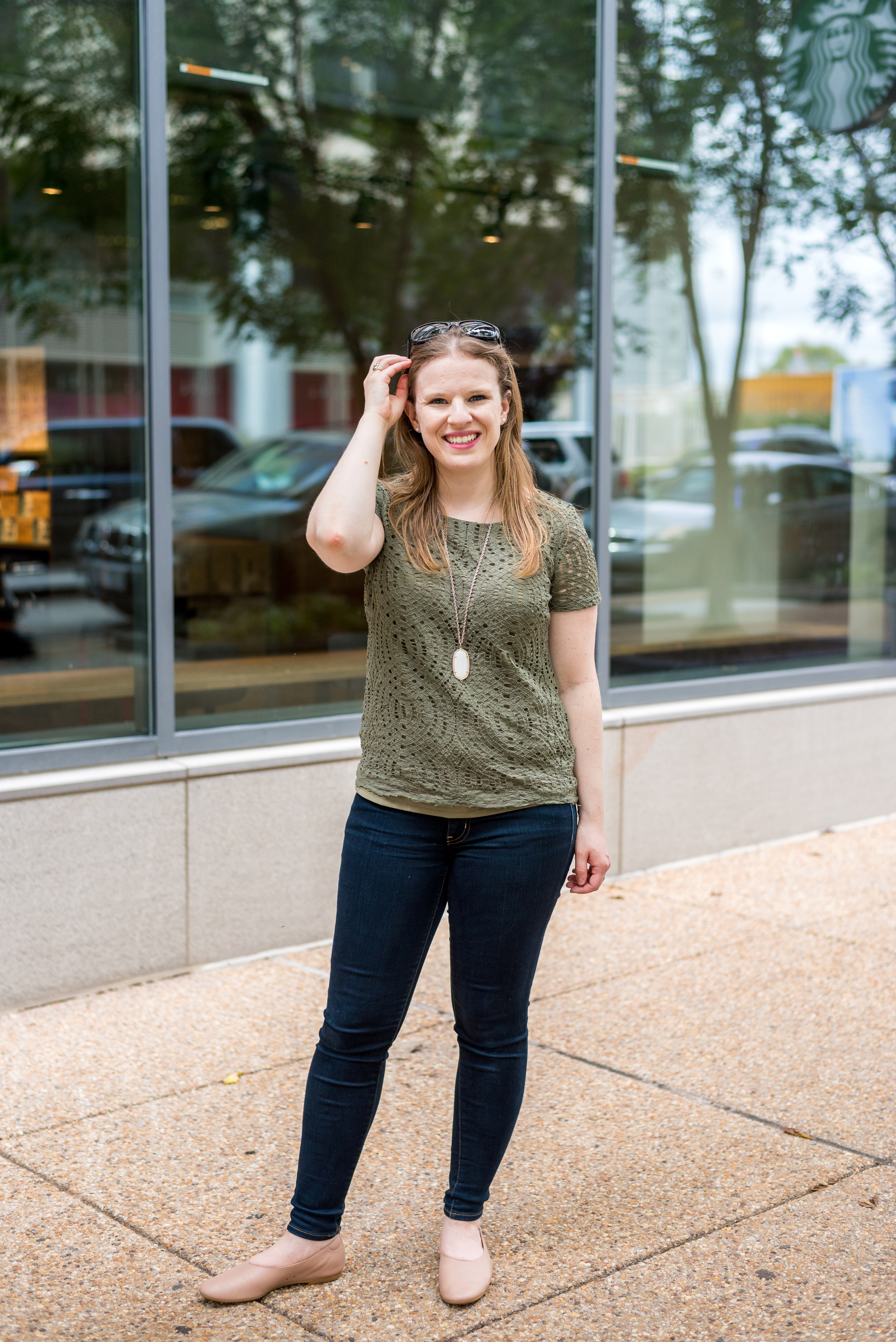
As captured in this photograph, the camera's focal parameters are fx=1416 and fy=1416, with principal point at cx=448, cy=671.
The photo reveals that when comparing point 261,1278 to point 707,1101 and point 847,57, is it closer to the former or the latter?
point 707,1101

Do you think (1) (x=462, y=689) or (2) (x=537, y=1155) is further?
(2) (x=537, y=1155)

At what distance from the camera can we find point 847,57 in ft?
23.6

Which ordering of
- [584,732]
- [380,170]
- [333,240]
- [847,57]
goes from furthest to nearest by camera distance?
[333,240] < [380,170] < [847,57] < [584,732]

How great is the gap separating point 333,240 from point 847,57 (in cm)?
627

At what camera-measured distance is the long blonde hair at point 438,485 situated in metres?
2.75

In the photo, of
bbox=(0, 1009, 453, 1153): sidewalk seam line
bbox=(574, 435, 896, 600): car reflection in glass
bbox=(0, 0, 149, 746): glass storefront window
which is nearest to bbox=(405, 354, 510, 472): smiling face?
bbox=(0, 1009, 453, 1153): sidewalk seam line

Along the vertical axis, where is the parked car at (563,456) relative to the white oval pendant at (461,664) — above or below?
above

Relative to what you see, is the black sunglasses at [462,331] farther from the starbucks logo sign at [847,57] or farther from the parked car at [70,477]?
the starbucks logo sign at [847,57]

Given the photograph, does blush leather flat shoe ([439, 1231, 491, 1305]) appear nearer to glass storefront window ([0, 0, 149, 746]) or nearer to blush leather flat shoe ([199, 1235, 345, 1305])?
blush leather flat shoe ([199, 1235, 345, 1305])

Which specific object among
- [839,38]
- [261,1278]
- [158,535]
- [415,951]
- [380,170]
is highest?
[380,170]

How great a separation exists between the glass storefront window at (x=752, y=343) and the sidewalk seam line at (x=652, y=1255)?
131 inches

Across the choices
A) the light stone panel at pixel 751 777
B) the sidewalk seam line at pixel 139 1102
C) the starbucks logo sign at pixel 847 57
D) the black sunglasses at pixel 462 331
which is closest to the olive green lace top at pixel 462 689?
the black sunglasses at pixel 462 331

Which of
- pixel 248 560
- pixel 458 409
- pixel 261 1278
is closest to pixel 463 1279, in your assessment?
pixel 261 1278

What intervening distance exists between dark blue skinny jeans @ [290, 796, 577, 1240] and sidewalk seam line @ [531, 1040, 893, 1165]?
1.15 meters
